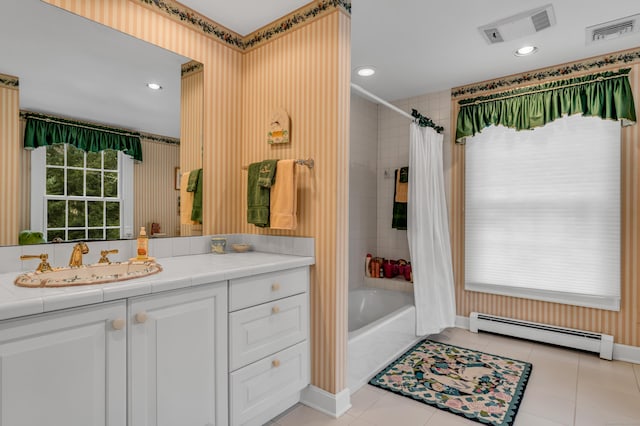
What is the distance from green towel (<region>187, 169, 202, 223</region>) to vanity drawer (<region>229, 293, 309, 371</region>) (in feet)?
2.71

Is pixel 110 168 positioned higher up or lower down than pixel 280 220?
higher up

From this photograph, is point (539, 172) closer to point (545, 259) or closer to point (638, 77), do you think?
point (545, 259)

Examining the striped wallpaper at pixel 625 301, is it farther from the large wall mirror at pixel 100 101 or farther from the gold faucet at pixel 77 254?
the gold faucet at pixel 77 254

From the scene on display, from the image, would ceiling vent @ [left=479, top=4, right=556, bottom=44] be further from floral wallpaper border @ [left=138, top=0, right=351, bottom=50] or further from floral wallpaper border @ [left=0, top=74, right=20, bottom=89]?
floral wallpaper border @ [left=0, top=74, right=20, bottom=89]

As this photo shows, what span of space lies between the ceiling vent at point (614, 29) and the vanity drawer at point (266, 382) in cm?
288

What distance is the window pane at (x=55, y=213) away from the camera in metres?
1.64

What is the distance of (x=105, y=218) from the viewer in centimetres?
183

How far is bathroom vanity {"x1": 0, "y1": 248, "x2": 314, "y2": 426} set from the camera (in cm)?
106

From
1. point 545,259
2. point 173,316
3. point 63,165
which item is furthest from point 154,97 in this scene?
point 545,259

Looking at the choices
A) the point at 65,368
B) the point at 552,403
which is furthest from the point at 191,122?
the point at 552,403

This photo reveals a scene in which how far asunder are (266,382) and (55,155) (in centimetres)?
155

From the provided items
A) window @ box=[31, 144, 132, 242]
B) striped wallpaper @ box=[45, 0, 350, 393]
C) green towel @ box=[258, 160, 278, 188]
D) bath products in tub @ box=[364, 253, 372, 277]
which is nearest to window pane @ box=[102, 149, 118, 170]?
window @ box=[31, 144, 132, 242]

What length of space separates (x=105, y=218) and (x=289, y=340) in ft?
3.94

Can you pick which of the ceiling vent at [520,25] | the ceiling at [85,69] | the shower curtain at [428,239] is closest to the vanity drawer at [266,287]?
the ceiling at [85,69]
